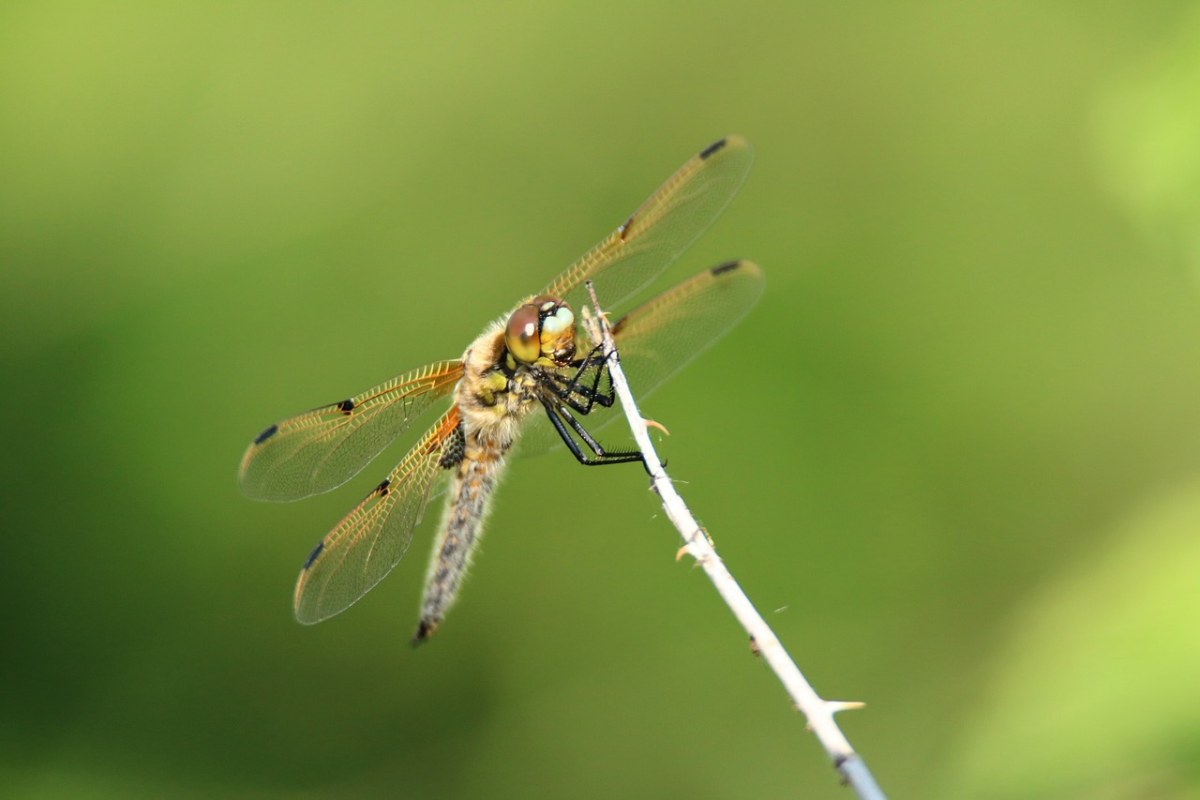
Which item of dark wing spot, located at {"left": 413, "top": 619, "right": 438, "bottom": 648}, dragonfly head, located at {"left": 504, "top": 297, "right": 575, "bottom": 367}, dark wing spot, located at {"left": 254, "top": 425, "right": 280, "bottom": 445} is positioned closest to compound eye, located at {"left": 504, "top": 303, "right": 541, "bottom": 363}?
dragonfly head, located at {"left": 504, "top": 297, "right": 575, "bottom": 367}

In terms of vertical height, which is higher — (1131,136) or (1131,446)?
(1131,136)

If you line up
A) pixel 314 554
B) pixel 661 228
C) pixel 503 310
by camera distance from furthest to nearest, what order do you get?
pixel 503 310, pixel 661 228, pixel 314 554

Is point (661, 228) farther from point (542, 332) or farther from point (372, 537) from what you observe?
point (372, 537)

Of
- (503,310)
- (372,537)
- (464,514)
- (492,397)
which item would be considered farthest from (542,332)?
(503,310)

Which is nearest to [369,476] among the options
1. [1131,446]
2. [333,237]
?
[333,237]

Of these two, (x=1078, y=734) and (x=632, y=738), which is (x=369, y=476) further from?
(x=1078, y=734)

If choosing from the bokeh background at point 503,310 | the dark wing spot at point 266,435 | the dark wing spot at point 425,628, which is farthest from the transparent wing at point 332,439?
the dark wing spot at point 425,628
